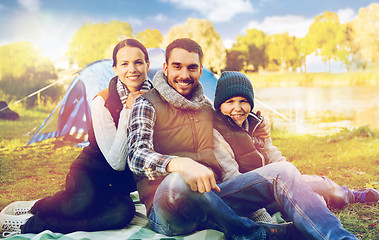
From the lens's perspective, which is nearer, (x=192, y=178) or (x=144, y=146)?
(x=192, y=178)

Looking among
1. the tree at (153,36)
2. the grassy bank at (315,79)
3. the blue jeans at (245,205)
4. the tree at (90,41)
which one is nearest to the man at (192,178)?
the blue jeans at (245,205)

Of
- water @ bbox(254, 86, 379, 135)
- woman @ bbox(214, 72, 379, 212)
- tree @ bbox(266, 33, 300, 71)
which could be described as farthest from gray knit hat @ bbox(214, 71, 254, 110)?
tree @ bbox(266, 33, 300, 71)

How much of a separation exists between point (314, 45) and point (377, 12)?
169 inches

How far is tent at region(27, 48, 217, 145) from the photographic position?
4.82 meters

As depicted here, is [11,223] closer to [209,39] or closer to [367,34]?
[209,39]

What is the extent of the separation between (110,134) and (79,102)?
3226mm

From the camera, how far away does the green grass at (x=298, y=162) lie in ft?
7.81

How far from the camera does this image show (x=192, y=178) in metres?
1.55

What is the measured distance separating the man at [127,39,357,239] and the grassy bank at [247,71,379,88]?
42.4 feet

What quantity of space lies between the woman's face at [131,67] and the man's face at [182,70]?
40cm

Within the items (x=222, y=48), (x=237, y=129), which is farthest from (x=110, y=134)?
(x=222, y=48)

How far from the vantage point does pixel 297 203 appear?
160 centimetres

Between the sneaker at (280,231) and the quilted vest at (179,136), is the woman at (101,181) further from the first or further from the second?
the sneaker at (280,231)

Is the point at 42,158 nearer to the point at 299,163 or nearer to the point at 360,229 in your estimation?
the point at 299,163
